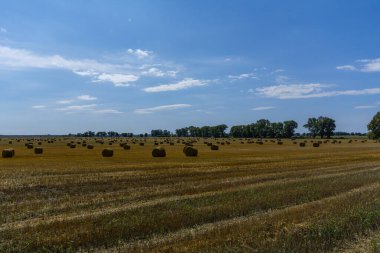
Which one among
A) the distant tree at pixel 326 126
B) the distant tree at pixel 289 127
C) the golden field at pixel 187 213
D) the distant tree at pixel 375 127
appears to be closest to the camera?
the golden field at pixel 187 213

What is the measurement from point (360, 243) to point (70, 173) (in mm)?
17093

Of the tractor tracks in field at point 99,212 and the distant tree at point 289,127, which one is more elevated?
the distant tree at point 289,127

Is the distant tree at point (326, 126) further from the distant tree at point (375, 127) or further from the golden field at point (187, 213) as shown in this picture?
the golden field at point (187, 213)

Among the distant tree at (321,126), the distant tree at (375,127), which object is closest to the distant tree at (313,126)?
the distant tree at (321,126)

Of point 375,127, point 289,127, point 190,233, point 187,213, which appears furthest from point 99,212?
point 289,127

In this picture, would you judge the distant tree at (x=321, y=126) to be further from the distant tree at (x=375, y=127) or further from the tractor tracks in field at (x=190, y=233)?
the tractor tracks in field at (x=190, y=233)

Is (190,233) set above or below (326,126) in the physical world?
below

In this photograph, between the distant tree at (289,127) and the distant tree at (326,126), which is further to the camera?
the distant tree at (289,127)

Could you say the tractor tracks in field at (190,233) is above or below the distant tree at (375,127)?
below

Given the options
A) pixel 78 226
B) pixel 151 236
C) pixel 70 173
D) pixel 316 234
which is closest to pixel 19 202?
pixel 78 226

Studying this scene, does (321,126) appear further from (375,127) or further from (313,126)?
(375,127)

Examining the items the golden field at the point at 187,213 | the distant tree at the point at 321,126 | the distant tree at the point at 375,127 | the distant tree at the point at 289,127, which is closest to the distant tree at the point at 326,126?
the distant tree at the point at 321,126

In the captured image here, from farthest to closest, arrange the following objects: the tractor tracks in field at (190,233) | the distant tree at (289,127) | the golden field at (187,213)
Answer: the distant tree at (289,127), the golden field at (187,213), the tractor tracks in field at (190,233)

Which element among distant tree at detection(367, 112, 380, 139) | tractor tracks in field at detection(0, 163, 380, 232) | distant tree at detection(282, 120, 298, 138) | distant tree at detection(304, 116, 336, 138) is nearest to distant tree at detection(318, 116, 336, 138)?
distant tree at detection(304, 116, 336, 138)
